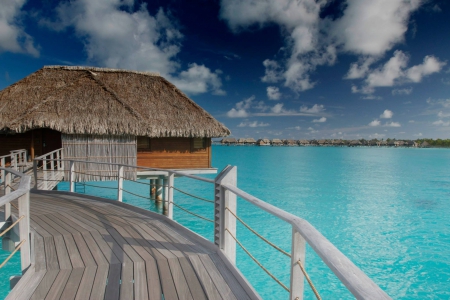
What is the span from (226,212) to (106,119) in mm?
11477

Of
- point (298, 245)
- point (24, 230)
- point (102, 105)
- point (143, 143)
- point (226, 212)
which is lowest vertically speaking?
point (24, 230)

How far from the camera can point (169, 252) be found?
345cm

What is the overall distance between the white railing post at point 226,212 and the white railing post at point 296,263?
5.12 ft

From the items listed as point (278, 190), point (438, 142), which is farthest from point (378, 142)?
point (278, 190)

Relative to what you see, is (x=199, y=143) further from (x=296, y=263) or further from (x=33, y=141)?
(x=296, y=263)

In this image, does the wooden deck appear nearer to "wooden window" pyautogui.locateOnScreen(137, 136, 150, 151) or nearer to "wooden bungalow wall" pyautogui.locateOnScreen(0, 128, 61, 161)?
"wooden window" pyautogui.locateOnScreen(137, 136, 150, 151)

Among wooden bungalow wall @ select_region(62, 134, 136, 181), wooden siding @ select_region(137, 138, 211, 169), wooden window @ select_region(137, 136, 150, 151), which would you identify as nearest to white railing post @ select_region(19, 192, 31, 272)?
wooden bungalow wall @ select_region(62, 134, 136, 181)

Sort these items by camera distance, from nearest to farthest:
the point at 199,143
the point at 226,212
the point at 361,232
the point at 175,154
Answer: the point at 226,212 → the point at 361,232 → the point at 175,154 → the point at 199,143

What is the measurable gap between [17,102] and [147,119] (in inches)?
248

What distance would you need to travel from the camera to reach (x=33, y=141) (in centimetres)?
1347

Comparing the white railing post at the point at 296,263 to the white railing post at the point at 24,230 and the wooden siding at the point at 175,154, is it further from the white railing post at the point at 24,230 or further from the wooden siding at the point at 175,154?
the wooden siding at the point at 175,154

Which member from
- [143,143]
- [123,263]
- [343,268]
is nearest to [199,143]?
[143,143]

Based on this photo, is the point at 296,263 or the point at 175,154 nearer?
the point at 296,263

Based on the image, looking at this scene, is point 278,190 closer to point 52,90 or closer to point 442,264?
point 442,264
